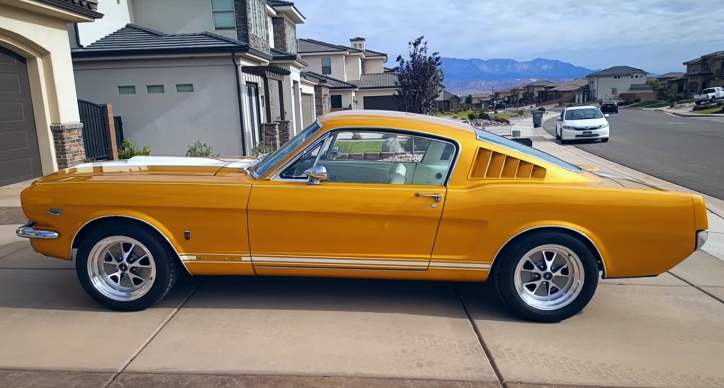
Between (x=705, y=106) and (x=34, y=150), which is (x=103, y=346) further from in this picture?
(x=705, y=106)

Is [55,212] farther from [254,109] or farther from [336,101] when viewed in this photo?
[336,101]

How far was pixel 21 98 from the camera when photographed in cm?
1034

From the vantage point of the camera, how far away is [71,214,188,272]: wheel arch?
4.05 metres

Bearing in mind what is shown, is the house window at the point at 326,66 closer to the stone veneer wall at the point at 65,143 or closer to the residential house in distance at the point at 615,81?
the stone veneer wall at the point at 65,143

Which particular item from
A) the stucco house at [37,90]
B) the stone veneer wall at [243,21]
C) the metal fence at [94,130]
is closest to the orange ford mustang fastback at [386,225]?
the stucco house at [37,90]

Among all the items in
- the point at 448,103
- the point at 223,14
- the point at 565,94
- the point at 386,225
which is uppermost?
the point at 223,14

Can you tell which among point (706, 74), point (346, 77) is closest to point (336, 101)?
point (346, 77)

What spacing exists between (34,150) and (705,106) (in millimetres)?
55378

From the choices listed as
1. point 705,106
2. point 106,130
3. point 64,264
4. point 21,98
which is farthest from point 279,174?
point 705,106

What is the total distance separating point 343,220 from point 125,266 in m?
1.79

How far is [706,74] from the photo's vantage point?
72000mm

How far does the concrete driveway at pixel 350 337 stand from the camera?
10.8 feet

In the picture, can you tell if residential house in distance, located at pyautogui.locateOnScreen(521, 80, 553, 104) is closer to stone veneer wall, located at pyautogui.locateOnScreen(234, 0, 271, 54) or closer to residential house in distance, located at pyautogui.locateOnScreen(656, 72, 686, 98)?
residential house in distance, located at pyautogui.locateOnScreen(656, 72, 686, 98)

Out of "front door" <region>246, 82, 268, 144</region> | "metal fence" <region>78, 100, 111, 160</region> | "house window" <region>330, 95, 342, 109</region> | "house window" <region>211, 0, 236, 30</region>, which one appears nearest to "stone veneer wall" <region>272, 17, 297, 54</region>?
"house window" <region>211, 0, 236, 30</region>
